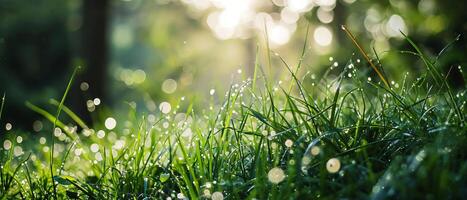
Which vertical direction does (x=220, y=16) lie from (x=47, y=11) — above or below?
above

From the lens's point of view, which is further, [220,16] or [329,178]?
[220,16]

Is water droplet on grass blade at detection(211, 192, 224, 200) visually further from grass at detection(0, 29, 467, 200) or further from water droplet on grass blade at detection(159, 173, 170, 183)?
water droplet on grass blade at detection(159, 173, 170, 183)

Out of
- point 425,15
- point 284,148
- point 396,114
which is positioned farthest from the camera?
point 425,15

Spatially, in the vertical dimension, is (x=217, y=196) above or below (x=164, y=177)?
below

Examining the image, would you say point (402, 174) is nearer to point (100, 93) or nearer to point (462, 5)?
point (462, 5)

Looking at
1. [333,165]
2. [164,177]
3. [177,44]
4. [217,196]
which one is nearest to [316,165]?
[333,165]

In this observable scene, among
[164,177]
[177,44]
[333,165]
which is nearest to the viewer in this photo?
[333,165]

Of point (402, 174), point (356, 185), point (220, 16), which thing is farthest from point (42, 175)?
point (220, 16)

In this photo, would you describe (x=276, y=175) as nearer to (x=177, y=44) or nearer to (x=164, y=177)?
(x=164, y=177)
